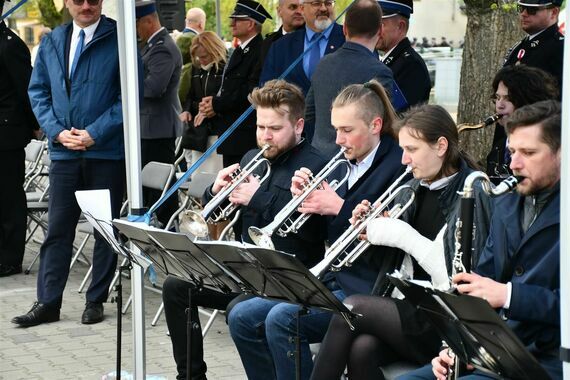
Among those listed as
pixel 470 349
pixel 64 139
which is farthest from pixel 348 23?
pixel 470 349

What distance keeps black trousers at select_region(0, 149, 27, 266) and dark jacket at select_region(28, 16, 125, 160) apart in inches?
62.3

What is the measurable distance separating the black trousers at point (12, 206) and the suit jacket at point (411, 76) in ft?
10.9

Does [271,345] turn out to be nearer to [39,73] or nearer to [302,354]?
[302,354]

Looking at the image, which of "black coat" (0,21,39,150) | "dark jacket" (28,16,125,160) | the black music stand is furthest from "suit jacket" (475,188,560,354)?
"black coat" (0,21,39,150)

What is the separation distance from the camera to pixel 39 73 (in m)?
7.61

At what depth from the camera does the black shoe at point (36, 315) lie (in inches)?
298

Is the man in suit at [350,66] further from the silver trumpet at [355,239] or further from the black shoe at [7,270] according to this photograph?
the black shoe at [7,270]

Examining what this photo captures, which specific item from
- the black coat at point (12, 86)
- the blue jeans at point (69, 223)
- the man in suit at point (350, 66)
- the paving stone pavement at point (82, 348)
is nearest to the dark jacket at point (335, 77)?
the man in suit at point (350, 66)

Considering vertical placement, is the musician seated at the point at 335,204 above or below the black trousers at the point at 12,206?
above

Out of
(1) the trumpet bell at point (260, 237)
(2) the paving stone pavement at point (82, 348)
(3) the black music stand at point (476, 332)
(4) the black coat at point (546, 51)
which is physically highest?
(4) the black coat at point (546, 51)

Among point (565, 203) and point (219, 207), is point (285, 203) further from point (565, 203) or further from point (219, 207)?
point (565, 203)

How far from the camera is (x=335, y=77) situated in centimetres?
653

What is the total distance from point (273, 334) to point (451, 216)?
3.26 ft

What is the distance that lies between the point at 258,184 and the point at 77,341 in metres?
2.29
